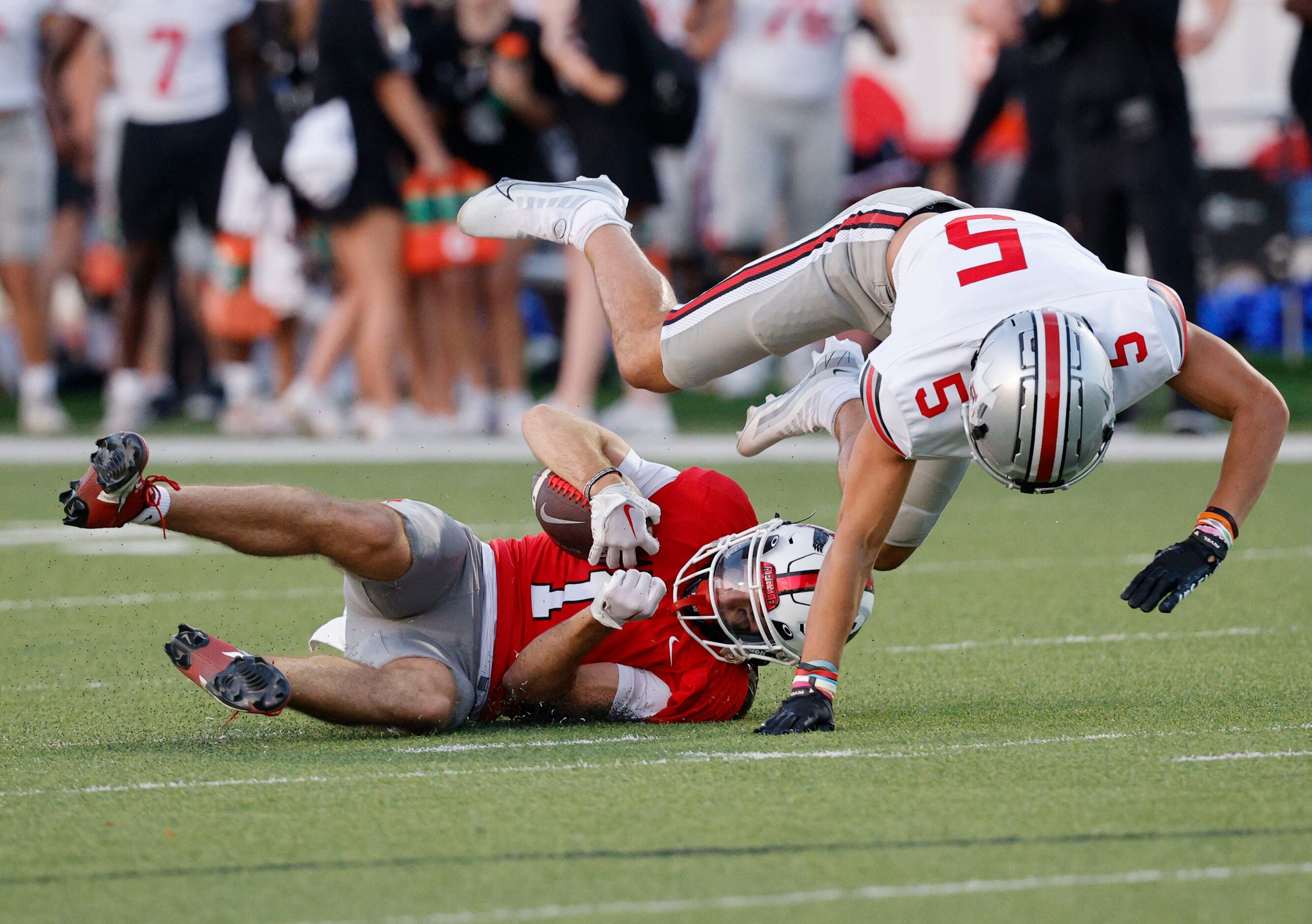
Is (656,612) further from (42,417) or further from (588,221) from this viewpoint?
(42,417)

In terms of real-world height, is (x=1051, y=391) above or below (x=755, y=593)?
above

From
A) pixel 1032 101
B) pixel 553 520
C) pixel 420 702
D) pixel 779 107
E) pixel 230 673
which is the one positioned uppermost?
pixel 1032 101

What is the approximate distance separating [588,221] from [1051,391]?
6.95 feet

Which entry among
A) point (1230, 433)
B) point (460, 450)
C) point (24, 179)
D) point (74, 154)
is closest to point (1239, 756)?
point (1230, 433)

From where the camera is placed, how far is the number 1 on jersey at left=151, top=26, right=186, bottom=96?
1071 centimetres

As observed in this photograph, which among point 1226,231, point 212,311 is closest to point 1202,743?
point 212,311

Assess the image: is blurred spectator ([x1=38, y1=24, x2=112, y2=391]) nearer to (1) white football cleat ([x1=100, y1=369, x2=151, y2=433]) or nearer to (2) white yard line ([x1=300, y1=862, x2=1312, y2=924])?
(1) white football cleat ([x1=100, y1=369, x2=151, y2=433])

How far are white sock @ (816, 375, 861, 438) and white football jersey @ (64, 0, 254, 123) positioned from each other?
6698 mm

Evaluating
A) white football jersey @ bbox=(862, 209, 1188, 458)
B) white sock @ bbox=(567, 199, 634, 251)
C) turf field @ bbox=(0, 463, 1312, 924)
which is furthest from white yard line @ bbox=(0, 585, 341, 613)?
white football jersey @ bbox=(862, 209, 1188, 458)

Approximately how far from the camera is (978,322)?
4047 mm

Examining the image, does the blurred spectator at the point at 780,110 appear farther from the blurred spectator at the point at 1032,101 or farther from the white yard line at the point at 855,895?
the white yard line at the point at 855,895

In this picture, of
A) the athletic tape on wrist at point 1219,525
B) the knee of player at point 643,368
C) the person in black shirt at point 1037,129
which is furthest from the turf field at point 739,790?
the person in black shirt at point 1037,129

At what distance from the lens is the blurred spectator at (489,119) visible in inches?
416

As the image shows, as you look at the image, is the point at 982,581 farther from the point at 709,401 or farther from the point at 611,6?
the point at 709,401
